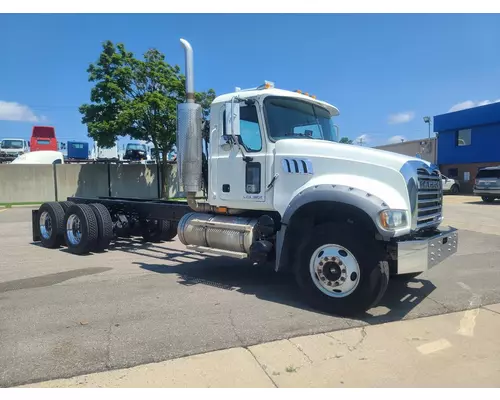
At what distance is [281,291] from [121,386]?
9.82 ft

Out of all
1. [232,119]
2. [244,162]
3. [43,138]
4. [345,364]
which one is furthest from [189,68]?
[43,138]

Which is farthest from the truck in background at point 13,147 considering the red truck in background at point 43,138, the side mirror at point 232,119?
the side mirror at point 232,119

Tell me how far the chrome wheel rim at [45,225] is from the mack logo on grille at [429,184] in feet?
26.2

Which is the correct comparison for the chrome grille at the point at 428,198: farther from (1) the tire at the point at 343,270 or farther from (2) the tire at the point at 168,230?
(2) the tire at the point at 168,230

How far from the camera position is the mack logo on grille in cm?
490

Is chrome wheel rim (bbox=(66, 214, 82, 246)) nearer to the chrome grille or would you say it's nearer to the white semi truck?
the white semi truck

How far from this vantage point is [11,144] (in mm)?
32344

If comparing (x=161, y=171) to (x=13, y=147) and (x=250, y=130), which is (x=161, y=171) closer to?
(x=13, y=147)

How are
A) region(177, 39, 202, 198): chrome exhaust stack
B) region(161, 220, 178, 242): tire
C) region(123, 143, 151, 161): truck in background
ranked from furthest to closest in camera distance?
region(123, 143, 151, 161): truck in background, region(161, 220, 178, 242): tire, region(177, 39, 202, 198): chrome exhaust stack

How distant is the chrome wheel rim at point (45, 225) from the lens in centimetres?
945

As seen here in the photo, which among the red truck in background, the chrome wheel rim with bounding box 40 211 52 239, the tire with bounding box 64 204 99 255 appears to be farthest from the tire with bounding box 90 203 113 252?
the red truck in background

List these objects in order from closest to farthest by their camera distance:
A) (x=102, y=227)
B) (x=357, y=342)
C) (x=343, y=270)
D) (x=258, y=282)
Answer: (x=357, y=342)
(x=343, y=270)
(x=258, y=282)
(x=102, y=227)

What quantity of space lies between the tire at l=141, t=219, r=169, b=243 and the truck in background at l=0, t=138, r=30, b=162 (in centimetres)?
2631

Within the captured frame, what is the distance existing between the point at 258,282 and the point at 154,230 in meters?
4.49
